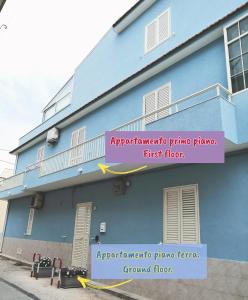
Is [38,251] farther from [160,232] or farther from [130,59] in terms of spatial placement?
[130,59]

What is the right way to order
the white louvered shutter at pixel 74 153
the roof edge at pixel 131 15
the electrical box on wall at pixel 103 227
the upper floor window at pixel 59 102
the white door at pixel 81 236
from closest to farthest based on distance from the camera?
the electrical box on wall at pixel 103 227
the white door at pixel 81 236
the white louvered shutter at pixel 74 153
the roof edge at pixel 131 15
the upper floor window at pixel 59 102

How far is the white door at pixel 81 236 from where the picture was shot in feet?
34.8

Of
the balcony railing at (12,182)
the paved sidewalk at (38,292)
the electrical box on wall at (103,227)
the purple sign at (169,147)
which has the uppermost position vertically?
the balcony railing at (12,182)

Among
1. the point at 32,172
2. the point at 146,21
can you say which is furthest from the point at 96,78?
the point at 32,172

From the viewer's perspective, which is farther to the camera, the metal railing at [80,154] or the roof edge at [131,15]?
the roof edge at [131,15]

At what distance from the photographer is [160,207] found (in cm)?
816

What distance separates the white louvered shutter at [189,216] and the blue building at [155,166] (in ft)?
0.09

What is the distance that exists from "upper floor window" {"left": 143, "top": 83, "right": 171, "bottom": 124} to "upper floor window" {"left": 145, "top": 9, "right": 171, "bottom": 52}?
244 cm

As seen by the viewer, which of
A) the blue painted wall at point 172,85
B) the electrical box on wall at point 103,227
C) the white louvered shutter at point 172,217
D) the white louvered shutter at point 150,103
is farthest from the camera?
the electrical box on wall at point 103,227

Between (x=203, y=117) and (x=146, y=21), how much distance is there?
7.29m

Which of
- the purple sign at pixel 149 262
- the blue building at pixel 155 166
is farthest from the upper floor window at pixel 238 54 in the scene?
the purple sign at pixel 149 262

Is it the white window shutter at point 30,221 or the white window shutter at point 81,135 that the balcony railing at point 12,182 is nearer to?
the white window shutter at point 30,221

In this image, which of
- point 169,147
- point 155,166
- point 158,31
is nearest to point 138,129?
point 155,166

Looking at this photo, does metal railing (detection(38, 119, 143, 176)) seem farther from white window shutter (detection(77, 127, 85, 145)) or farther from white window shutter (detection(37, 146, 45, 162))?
white window shutter (detection(37, 146, 45, 162))
